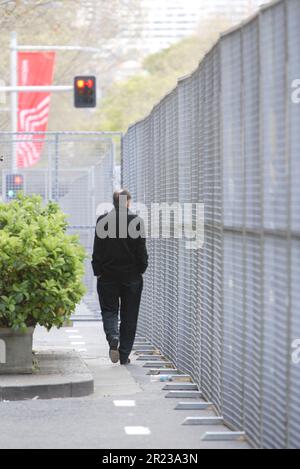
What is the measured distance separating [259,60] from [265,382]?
203 centimetres

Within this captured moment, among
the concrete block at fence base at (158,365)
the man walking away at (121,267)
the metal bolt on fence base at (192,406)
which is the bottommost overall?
the concrete block at fence base at (158,365)

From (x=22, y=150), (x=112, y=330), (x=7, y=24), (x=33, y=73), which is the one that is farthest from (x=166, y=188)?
(x=33, y=73)

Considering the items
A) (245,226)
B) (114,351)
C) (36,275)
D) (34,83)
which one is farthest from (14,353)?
(34,83)

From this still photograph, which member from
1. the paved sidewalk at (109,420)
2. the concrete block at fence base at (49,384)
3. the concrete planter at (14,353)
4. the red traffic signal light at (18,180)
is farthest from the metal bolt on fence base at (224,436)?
the red traffic signal light at (18,180)

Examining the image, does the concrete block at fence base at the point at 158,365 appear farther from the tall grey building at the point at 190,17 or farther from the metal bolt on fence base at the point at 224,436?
the tall grey building at the point at 190,17

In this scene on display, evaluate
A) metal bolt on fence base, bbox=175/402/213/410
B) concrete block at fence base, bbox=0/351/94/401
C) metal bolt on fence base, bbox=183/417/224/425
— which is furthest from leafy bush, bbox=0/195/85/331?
metal bolt on fence base, bbox=183/417/224/425

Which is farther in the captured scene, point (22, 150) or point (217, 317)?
point (22, 150)

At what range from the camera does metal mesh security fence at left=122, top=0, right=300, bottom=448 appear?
8.78m

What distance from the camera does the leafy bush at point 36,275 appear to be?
1400 cm

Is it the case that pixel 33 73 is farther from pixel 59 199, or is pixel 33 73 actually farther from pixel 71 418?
pixel 71 418

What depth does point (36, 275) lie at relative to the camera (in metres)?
14.2

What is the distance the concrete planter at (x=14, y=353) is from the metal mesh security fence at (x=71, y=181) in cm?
830

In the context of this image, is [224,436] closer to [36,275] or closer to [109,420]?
[109,420]

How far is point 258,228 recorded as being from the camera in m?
9.80
